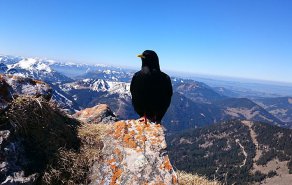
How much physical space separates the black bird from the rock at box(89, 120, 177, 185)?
4.88ft

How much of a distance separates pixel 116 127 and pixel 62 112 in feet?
6.44

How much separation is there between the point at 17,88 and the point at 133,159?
3.38 meters

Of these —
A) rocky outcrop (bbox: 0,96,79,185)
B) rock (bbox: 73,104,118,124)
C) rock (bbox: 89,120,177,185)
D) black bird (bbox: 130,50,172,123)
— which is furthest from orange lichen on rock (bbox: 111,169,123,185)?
rock (bbox: 73,104,118,124)

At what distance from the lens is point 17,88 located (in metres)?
8.04

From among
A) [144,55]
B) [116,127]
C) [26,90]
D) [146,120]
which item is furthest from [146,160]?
[144,55]

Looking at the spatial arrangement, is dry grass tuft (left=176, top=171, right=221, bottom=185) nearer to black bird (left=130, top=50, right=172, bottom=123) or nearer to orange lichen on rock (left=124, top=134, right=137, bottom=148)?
black bird (left=130, top=50, right=172, bottom=123)

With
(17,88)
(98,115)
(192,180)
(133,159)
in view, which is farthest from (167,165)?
(98,115)

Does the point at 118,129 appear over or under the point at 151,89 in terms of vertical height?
under

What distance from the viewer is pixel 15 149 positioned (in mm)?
6617

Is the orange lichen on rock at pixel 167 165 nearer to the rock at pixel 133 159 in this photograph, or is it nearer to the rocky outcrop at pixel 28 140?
the rock at pixel 133 159

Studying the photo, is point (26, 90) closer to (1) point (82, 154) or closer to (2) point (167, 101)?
(1) point (82, 154)

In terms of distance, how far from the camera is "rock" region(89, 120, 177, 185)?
7371mm

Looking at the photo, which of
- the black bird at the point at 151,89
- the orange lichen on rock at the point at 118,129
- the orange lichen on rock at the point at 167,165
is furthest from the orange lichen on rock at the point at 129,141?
the black bird at the point at 151,89

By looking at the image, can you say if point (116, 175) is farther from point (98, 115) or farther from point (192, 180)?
point (98, 115)
